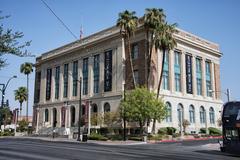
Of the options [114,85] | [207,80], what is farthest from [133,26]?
[207,80]

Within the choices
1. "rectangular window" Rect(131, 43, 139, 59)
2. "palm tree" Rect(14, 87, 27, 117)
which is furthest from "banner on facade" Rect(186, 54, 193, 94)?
"palm tree" Rect(14, 87, 27, 117)

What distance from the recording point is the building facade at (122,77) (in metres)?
54.3

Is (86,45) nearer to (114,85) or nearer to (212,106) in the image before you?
(114,85)

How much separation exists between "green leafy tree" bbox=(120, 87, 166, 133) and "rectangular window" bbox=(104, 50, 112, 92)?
38.1 ft

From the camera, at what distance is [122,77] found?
5447 centimetres

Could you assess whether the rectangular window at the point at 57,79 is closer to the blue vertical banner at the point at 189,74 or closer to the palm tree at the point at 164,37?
the blue vertical banner at the point at 189,74

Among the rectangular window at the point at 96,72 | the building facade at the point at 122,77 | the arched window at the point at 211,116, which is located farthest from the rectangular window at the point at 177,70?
the rectangular window at the point at 96,72

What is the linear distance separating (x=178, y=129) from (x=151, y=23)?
787 inches

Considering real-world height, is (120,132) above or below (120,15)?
below

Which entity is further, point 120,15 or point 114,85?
point 114,85

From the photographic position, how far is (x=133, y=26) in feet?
161

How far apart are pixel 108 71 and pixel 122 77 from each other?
4.22 m

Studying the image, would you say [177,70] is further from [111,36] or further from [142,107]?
[142,107]

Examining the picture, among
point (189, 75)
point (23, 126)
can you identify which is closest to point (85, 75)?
point (189, 75)
